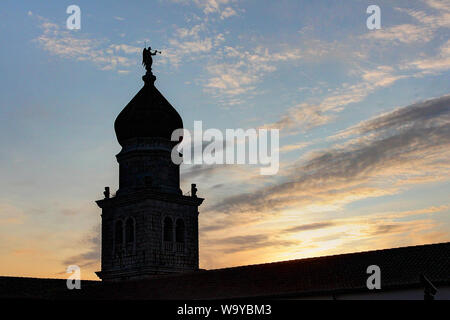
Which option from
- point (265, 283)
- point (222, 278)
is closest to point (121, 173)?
point (222, 278)

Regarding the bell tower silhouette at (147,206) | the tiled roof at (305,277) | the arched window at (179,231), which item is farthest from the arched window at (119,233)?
the tiled roof at (305,277)

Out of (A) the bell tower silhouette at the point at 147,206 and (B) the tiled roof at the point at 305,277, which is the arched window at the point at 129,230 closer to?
(A) the bell tower silhouette at the point at 147,206

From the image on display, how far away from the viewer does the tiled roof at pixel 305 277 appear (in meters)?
29.9

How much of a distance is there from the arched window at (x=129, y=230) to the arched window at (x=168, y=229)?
213cm

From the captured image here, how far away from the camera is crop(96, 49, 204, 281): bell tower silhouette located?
4344 cm

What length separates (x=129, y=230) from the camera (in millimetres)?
44562

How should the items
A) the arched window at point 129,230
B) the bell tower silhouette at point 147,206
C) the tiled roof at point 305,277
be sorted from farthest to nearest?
1. the arched window at point 129,230
2. the bell tower silhouette at point 147,206
3. the tiled roof at point 305,277

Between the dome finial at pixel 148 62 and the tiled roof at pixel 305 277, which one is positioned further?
the dome finial at pixel 148 62
